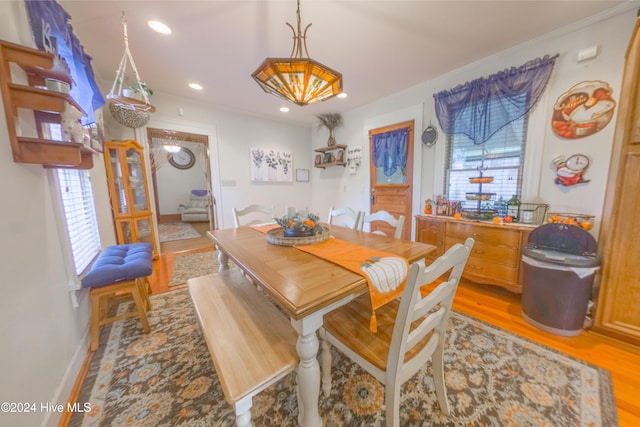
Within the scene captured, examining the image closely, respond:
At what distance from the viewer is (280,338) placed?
1.05 m

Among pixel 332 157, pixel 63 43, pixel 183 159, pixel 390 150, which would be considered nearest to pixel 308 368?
pixel 63 43

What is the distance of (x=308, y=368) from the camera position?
874 millimetres

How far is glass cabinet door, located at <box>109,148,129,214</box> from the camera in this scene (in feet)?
9.30

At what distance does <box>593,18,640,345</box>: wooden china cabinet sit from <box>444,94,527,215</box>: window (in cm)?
68

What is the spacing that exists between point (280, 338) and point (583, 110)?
9.94ft

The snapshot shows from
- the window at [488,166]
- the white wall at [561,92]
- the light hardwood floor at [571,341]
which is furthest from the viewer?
the window at [488,166]

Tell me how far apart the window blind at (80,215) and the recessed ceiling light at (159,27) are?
1.39m

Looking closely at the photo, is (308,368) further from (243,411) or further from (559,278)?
(559,278)

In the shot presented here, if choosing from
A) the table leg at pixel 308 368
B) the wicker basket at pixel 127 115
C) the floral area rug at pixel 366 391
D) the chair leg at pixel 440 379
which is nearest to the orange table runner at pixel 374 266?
the table leg at pixel 308 368

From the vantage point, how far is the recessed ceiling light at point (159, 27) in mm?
1750

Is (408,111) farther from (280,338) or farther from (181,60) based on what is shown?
(280,338)

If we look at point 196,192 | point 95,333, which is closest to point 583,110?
point 95,333

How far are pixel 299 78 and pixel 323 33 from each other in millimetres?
992

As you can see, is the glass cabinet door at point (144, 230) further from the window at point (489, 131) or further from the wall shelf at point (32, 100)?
the window at point (489, 131)
